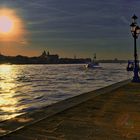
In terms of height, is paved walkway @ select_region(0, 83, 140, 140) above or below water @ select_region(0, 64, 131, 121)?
above

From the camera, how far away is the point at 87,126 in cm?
746

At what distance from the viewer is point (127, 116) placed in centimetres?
882

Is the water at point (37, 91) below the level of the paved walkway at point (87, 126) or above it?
below

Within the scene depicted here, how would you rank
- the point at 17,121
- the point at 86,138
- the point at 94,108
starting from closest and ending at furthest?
the point at 86,138 → the point at 17,121 → the point at 94,108

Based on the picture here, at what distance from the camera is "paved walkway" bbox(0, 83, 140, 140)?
6504 mm

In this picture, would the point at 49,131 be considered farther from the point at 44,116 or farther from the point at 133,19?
the point at 133,19

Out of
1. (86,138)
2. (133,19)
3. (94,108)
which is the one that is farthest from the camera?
(133,19)

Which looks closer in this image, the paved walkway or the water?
the paved walkway

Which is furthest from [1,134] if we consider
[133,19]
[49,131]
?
[133,19]

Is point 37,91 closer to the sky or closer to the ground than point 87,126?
closer to the ground

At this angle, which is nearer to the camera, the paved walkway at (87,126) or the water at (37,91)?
the paved walkway at (87,126)

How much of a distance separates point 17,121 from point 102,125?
255cm

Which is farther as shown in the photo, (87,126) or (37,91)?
(37,91)

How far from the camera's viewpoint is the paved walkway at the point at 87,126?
650 cm
